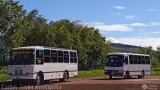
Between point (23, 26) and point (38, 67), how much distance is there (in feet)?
58.5

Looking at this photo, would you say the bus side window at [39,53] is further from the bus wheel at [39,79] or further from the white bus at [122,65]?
the white bus at [122,65]

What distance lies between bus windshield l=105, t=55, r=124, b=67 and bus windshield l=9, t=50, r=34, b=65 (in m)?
13.7

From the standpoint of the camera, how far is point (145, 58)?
48750 mm

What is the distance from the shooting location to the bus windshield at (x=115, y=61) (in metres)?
41.9

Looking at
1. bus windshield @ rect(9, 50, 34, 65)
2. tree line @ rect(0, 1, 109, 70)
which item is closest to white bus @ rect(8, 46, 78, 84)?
bus windshield @ rect(9, 50, 34, 65)

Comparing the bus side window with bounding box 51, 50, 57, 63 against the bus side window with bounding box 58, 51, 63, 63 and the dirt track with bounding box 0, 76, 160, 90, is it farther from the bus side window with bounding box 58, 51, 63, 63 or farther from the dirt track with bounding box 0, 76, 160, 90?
the dirt track with bounding box 0, 76, 160, 90

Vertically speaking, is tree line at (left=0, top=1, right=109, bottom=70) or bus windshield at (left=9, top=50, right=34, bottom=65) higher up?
tree line at (left=0, top=1, right=109, bottom=70)

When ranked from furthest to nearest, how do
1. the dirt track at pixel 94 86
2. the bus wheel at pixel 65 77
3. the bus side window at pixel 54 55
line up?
the bus wheel at pixel 65 77 < the bus side window at pixel 54 55 < the dirt track at pixel 94 86

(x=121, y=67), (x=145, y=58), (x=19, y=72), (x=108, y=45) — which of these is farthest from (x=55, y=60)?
(x=108, y=45)

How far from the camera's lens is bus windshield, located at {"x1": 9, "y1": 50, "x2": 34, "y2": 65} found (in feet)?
97.7

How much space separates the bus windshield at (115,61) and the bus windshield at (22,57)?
13.7 metres

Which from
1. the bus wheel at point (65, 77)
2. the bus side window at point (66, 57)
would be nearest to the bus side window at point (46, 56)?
the bus side window at point (66, 57)

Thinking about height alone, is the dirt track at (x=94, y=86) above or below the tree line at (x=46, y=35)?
below

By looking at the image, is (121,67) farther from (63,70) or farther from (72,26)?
(72,26)
